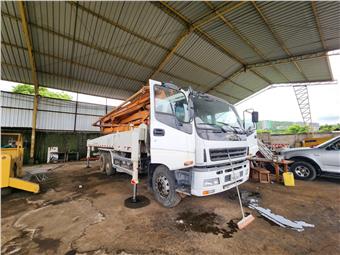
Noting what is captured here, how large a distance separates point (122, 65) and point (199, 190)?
361 inches

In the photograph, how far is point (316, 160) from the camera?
5391mm

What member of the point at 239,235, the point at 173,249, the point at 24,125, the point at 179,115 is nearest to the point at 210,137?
the point at 179,115

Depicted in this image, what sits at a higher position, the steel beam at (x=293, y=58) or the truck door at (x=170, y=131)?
the steel beam at (x=293, y=58)

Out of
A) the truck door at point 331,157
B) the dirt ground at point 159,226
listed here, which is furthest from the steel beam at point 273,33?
the dirt ground at point 159,226

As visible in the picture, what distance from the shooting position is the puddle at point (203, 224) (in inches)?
102

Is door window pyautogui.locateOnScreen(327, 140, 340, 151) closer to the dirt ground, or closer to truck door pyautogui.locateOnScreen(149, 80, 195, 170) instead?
the dirt ground

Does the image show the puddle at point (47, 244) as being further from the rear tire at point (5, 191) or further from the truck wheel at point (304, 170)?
the truck wheel at point (304, 170)

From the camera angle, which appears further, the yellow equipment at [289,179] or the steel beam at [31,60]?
the steel beam at [31,60]

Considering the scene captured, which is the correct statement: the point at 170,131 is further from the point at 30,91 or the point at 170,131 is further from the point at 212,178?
the point at 30,91

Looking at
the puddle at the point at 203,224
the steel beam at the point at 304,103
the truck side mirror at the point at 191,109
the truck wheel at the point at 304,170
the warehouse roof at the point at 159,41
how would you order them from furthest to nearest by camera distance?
the steel beam at the point at 304,103
the warehouse roof at the point at 159,41
the truck wheel at the point at 304,170
the truck side mirror at the point at 191,109
the puddle at the point at 203,224

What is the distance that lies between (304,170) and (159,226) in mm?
6076

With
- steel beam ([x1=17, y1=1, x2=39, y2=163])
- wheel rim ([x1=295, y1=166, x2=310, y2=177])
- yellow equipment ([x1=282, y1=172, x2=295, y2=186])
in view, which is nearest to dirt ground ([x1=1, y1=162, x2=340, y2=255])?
yellow equipment ([x1=282, y1=172, x2=295, y2=186])

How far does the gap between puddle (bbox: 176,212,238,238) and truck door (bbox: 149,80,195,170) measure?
103cm

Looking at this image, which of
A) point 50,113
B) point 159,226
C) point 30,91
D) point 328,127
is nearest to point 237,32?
point 159,226
